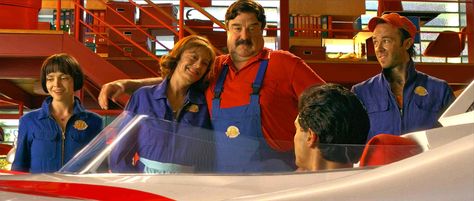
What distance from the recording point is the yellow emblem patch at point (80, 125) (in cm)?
277

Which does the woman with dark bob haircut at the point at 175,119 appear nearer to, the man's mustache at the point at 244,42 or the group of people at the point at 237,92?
the group of people at the point at 237,92

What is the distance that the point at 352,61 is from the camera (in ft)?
22.0

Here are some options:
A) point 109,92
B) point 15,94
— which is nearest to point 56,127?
point 109,92

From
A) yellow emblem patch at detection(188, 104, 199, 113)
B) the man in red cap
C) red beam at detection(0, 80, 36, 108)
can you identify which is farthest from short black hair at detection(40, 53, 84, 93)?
red beam at detection(0, 80, 36, 108)

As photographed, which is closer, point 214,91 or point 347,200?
point 347,200

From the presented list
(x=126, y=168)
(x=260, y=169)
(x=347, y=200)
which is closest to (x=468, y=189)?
(x=347, y=200)

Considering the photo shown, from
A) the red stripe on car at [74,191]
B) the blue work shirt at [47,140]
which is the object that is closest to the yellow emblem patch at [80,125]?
the blue work shirt at [47,140]

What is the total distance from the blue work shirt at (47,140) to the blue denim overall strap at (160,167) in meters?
1.40

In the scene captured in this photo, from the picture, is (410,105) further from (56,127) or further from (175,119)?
(56,127)

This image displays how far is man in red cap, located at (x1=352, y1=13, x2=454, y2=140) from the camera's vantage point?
2418 millimetres

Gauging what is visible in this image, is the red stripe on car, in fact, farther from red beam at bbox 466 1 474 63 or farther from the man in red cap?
red beam at bbox 466 1 474 63

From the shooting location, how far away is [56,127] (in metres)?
2.76

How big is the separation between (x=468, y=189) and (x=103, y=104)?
5.75 feet

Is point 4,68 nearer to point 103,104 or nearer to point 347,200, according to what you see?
point 103,104
